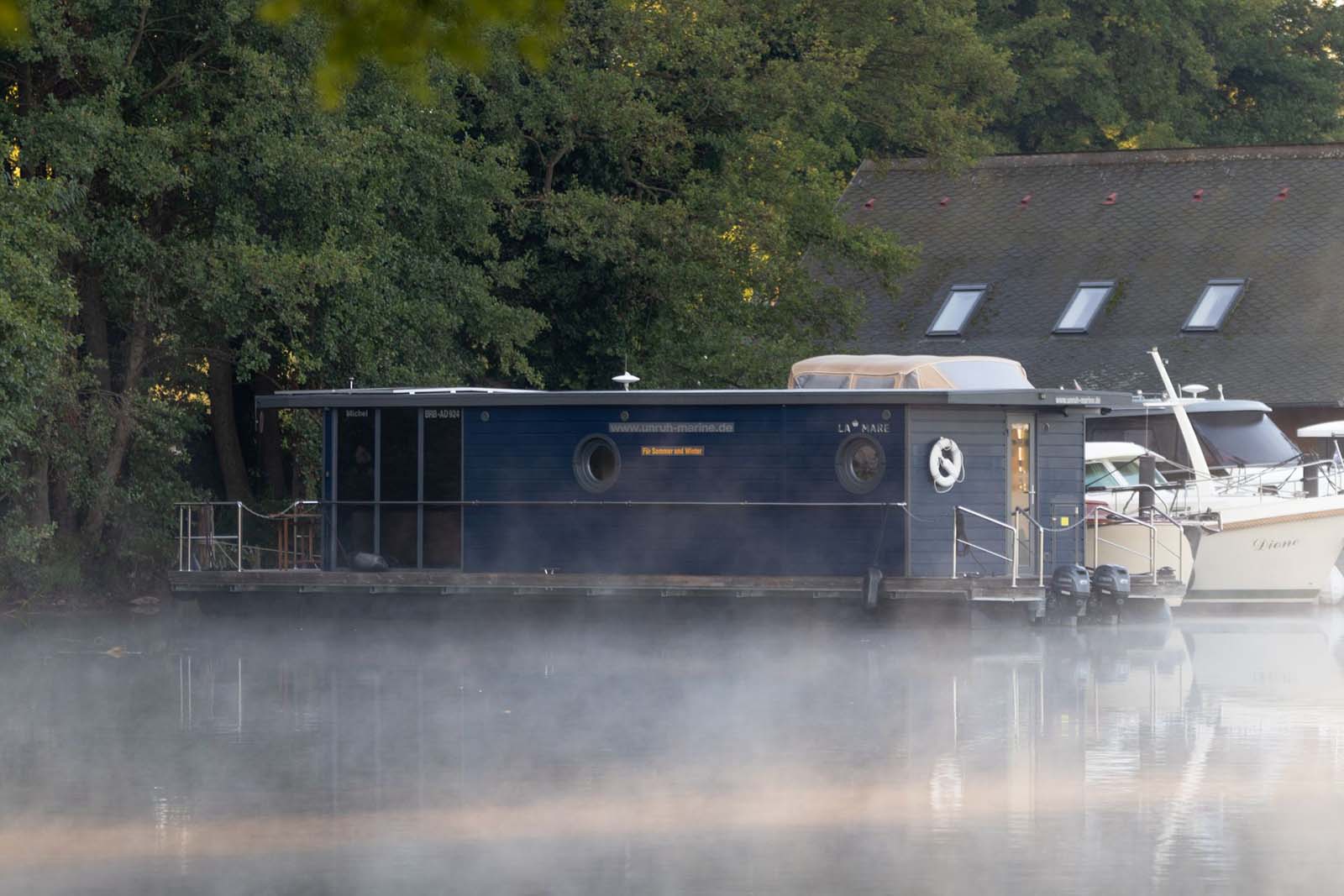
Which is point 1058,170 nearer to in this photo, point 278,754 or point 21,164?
point 21,164

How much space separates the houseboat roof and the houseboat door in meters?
0.41

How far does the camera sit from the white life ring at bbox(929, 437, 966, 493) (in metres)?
22.2

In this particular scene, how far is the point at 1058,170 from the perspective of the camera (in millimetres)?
44031

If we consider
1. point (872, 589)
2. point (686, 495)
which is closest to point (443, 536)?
point (686, 495)

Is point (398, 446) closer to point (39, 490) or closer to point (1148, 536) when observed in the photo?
point (39, 490)

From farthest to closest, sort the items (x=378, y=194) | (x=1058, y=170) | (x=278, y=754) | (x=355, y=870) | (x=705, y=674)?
(x=1058, y=170), (x=378, y=194), (x=705, y=674), (x=278, y=754), (x=355, y=870)

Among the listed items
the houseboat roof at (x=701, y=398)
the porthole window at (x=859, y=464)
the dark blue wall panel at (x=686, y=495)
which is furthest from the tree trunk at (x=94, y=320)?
the porthole window at (x=859, y=464)

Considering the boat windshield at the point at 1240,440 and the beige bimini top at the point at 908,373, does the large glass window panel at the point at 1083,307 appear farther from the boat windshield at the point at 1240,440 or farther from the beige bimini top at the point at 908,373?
the beige bimini top at the point at 908,373

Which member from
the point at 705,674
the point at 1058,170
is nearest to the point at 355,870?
the point at 705,674

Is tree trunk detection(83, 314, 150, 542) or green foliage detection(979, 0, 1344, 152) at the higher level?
green foliage detection(979, 0, 1344, 152)

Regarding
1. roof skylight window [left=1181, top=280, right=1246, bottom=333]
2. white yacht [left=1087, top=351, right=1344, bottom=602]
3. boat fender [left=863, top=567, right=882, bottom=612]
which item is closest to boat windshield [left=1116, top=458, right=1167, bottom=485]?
white yacht [left=1087, top=351, right=1344, bottom=602]

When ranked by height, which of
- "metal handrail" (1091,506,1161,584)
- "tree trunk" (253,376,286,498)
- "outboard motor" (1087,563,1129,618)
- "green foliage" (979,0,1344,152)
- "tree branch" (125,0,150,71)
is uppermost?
"green foliage" (979,0,1344,152)

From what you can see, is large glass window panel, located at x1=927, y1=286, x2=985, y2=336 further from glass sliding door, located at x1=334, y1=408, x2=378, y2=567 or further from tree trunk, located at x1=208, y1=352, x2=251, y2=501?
→ glass sliding door, located at x1=334, y1=408, x2=378, y2=567

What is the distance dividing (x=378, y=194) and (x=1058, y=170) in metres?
21.2
